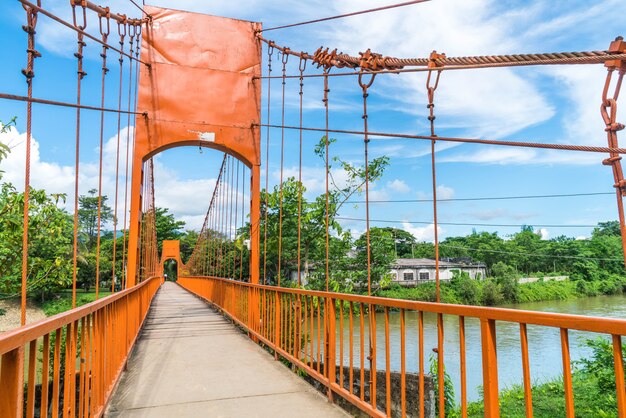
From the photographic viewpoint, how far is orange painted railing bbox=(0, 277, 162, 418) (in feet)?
4.16

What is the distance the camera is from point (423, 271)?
1576 inches

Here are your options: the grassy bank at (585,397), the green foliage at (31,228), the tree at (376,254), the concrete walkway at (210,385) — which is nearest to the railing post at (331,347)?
the concrete walkway at (210,385)

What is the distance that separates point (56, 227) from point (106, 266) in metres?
32.7

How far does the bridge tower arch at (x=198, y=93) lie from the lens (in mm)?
6574

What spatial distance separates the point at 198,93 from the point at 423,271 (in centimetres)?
3601

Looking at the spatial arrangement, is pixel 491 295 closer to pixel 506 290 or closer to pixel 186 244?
pixel 506 290

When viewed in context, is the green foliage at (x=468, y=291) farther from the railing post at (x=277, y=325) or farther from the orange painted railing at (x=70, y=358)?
the orange painted railing at (x=70, y=358)

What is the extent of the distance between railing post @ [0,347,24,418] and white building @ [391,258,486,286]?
36.3 m

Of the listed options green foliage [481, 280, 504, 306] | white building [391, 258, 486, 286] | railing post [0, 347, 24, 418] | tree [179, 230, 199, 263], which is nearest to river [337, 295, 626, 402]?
green foliage [481, 280, 504, 306]

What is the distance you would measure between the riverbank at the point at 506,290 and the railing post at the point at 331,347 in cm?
2806

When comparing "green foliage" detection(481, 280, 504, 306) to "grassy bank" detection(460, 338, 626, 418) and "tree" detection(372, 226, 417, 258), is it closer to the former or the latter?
"tree" detection(372, 226, 417, 258)

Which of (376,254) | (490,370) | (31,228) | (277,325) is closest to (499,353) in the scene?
(376,254)

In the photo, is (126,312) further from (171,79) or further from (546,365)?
(546,365)

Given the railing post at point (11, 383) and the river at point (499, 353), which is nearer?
the railing post at point (11, 383)
